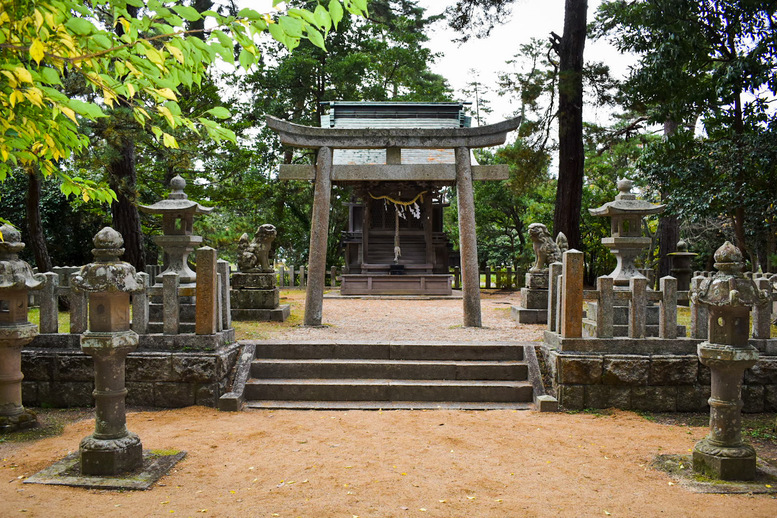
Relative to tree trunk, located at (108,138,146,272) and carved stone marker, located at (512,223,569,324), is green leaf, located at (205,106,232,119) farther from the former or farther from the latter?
tree trunk, located at (108,138,146,272)

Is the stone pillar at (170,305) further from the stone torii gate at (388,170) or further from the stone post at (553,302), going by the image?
the stone post at (553,302)

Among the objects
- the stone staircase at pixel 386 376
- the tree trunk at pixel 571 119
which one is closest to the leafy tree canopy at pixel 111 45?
the stone staircase at pixel 386 376

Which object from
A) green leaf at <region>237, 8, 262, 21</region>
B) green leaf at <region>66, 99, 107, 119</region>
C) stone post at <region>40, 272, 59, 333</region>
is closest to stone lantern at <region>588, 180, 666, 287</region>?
green leaf at <region>237, 8, 262, 21</region>

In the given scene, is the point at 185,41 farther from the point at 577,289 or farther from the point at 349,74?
the point at 349,74

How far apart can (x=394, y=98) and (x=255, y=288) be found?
54.0ft

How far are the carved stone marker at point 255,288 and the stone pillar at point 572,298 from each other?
20.1ft

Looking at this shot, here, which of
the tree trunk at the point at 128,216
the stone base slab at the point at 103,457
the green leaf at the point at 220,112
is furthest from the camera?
the tree trunk at the point at 128,216

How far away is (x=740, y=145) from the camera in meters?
11.5

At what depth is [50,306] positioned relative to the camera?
7.24 metres

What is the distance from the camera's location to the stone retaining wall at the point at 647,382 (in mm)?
6887

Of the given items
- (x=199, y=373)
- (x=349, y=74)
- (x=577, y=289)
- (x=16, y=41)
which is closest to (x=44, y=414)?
(x=199, y=373)

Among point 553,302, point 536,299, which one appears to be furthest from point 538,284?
point 553,302

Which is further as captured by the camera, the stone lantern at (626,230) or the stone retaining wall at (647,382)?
the stone lantern at (626,230)

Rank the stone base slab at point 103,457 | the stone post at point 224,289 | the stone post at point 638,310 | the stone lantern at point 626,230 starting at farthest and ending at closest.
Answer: the stone lantern at point 626,230 → the stone post at point 224,289 → the stone post at point 638,310 → the stone base slab at point 103,457
